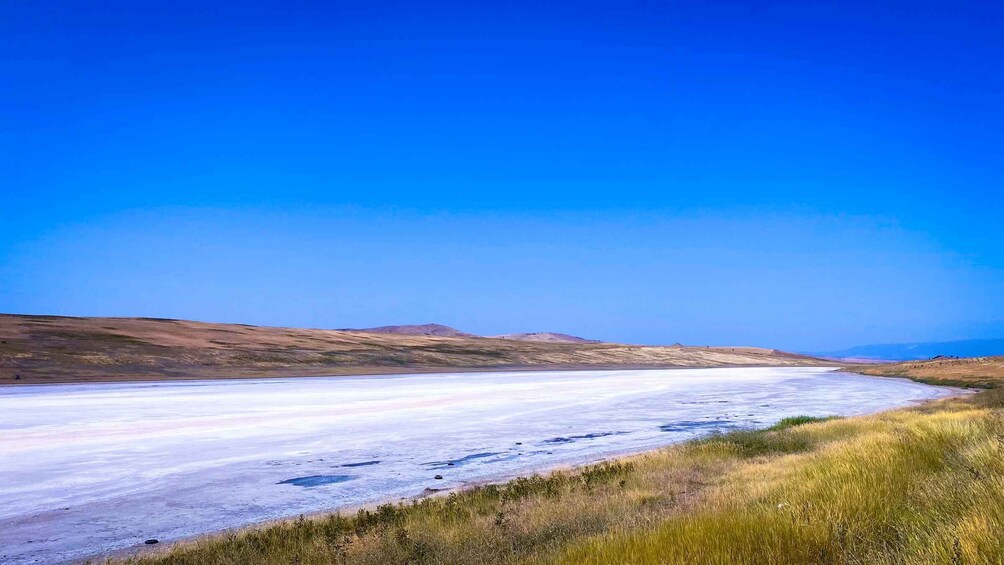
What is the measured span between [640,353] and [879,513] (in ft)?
368

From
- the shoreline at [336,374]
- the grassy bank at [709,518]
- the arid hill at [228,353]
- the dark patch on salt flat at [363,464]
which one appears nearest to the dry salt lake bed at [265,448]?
the dark patch on salt flat at [363,464]

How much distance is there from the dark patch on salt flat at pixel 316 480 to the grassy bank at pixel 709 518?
9.40ft

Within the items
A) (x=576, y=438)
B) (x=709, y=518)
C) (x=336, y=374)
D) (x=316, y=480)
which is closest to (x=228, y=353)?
(x=336, y=374)

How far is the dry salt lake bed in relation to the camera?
1026cm

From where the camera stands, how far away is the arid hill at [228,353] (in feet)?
175

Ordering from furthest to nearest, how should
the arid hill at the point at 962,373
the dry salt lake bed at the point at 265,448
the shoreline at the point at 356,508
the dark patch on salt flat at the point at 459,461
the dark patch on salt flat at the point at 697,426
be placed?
the arid hill at the point at 962,373, the dark patch on salt flat at the point at 697,426, the dark patch on salt flat at the point at 459,461, the dry salt lake bed at the point at 265,448, the shoreline at the point at 356,508

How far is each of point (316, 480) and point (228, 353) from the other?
198 feet

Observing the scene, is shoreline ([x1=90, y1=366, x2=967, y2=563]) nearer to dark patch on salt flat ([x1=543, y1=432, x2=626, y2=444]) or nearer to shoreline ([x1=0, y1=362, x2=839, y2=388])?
dark patch on salt flat ([x1=543, y1=432, x2=626, y2=444])

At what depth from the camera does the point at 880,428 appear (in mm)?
15609

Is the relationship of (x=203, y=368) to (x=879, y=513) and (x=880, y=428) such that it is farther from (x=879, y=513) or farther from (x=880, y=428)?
(x=879, y=513)

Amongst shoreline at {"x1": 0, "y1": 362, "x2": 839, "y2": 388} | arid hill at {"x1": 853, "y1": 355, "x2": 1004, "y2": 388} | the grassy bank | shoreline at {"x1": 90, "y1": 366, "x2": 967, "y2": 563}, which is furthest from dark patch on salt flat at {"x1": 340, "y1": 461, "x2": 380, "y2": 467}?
arid hill at {"x1": 853, "y1": 355, "x2": 1004, "y2": 388}

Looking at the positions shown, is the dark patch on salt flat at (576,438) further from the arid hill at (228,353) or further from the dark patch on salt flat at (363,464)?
the arid hill at (228,353)

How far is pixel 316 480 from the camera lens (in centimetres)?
1305

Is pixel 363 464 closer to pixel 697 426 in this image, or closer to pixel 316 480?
pixel 316 480
